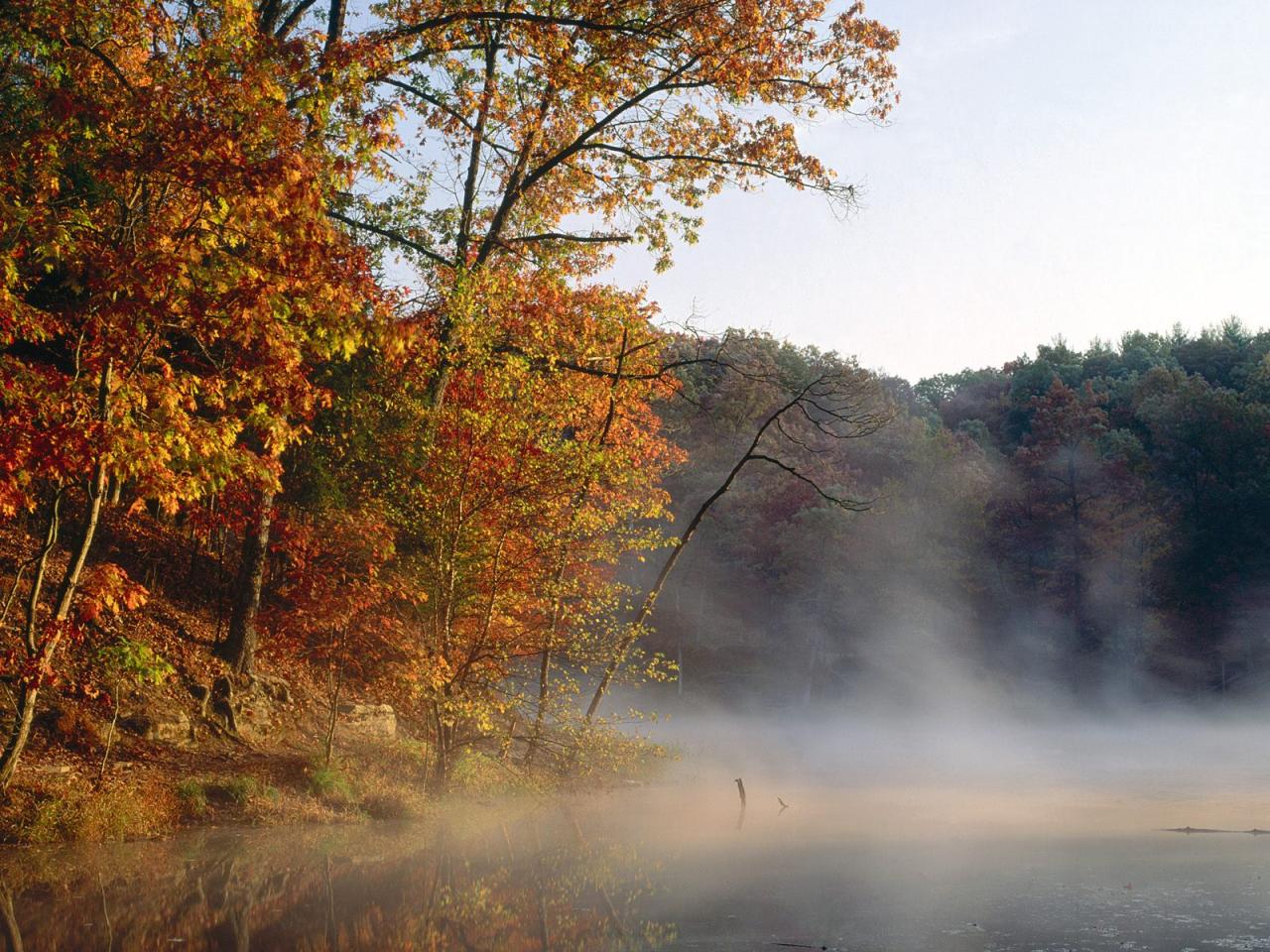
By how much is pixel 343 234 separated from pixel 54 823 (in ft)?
32.2

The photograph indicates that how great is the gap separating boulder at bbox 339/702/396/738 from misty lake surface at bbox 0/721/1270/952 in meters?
2.46

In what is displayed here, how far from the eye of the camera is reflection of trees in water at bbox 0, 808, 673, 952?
302 inches

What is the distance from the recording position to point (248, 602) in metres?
15.4

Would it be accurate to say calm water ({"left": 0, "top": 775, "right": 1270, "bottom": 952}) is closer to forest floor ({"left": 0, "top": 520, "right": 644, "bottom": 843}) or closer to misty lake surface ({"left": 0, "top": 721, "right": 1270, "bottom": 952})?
misty lake surface ({"left": 0, "top": 721, "right": 1270, "bottom": 952})

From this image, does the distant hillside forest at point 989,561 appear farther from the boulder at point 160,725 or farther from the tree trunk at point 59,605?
the tree trunk at point 59,605

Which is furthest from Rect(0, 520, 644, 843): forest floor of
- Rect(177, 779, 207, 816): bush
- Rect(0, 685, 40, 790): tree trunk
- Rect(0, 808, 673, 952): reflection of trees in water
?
Rect(0, 808, 673, 952): reflection of trees in water

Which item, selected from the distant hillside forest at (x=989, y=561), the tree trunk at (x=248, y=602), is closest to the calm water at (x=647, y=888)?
the tree trunk at (x=248, y=602)

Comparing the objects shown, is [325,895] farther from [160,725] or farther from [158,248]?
[158,248]

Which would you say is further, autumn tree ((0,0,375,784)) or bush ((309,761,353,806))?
bush ((309,761,353,806))

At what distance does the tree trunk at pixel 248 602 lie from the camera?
15183mm

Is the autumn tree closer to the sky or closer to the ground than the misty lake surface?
closer to the sky

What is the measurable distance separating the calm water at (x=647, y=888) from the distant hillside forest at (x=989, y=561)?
26934 mm

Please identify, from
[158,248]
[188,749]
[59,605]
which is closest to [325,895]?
[59,605]

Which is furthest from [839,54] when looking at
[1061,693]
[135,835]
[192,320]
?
[1061,693]
